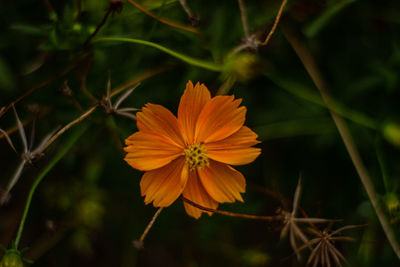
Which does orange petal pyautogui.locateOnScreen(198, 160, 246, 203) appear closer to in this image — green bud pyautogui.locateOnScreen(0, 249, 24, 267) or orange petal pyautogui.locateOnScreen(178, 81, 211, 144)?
orange petal pyautogui.locateOnScreen(178, 81, 211, 144)

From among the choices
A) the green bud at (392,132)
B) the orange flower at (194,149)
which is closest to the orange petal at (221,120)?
the orange flower at (194,149)

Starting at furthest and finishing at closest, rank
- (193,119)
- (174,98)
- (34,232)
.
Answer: (34,232) → (174,98) → (193,119)

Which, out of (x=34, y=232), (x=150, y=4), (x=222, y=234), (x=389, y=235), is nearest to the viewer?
(x=389, y=235)

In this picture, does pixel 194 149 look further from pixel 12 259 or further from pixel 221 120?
pixel 12 259

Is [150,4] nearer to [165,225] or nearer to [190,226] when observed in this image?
[165,225]

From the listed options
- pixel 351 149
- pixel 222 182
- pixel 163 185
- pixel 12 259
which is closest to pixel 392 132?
pixel 351 149

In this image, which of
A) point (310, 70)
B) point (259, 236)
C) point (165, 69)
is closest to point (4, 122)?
point (165, 69)

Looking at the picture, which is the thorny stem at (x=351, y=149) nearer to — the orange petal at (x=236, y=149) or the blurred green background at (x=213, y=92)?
the blurred green background at (x=213, y=92)
